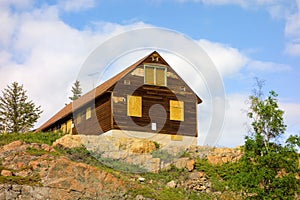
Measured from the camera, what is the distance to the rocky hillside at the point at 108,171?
952 inches

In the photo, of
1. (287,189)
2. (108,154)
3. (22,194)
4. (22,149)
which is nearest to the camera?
(287,189)

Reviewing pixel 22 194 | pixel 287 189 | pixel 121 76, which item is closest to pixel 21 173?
pixel 22 194

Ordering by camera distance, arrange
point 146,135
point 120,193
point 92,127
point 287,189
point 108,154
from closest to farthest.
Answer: point 287,189 < point 120,193 < point 108,154 < point 146,135 < point 92,127

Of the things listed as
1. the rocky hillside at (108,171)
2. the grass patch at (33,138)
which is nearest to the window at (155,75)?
the rocky hillside at (108,171)

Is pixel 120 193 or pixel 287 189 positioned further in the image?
pixel 120 193

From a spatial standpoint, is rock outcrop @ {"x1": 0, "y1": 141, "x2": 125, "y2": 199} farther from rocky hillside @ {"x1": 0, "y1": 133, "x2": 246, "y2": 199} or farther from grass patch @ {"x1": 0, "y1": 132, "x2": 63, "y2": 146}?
grass patch @ {"x1": 0, "y1": 132, "x2": 63, "y2": 146}

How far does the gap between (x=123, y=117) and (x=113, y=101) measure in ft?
4.43

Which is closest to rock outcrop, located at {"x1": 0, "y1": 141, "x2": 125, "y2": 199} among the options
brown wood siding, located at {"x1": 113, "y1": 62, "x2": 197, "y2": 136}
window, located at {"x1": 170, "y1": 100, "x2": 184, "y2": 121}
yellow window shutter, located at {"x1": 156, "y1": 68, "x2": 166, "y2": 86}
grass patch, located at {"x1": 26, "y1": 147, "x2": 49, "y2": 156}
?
grass patch, located at {"x1": 26, "y1": 147, "x2": 49, "y2": 156}

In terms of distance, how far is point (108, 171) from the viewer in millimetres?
26984

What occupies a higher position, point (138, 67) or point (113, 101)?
point (138, 67)

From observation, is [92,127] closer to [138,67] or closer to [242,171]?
Answer: [138,67]

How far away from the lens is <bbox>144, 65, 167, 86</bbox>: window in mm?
38562

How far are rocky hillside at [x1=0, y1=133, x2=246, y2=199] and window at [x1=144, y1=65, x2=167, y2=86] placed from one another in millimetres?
7351

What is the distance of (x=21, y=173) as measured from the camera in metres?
25.2
